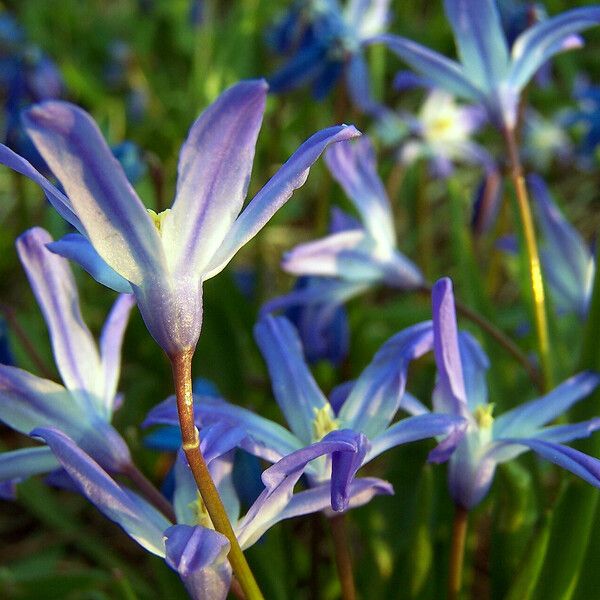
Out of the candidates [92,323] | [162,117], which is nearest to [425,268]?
[92,323]

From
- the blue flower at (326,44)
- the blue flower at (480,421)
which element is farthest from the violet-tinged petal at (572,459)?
the blue flower at (326,44)

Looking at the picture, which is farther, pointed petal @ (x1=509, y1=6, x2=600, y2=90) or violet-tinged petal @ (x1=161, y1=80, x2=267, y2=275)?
pointed petal @ (x1=509, y1=6, x2=600, y2=90)

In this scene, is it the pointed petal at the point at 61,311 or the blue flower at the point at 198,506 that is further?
the pointed petal at the point at 61,311

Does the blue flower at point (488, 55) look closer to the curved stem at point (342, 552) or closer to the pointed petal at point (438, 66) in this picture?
the pointed petal at point (438, 66)

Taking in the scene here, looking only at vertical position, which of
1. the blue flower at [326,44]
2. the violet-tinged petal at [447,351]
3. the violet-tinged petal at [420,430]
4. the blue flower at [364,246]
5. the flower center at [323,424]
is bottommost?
the violet-tinged petal at [420,430]

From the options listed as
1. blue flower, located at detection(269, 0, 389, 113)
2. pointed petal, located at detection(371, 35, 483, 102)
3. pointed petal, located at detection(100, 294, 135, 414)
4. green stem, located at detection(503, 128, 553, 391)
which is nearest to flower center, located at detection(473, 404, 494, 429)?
green stem, located at detection(503, 128, 553, 391)

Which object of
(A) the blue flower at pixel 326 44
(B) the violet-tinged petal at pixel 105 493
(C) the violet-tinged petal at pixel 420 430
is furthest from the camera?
(A) the blue flower at pixel 326 44

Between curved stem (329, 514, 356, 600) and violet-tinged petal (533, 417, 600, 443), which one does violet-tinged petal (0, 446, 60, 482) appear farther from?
violet-tinged petal (533, 417, 600, 443)

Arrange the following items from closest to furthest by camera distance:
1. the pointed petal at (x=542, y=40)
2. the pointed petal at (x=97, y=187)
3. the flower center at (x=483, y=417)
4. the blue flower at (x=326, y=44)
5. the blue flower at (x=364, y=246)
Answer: the pointed petal at (x=97, y=187) < the flower center at (x=483, y=417) < the pointed petal at (x=542, y=40) < the blue flower at (x=364, y=246) < the blue flower at (x=326, y=44)

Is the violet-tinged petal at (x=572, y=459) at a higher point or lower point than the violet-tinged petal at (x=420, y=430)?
lower
